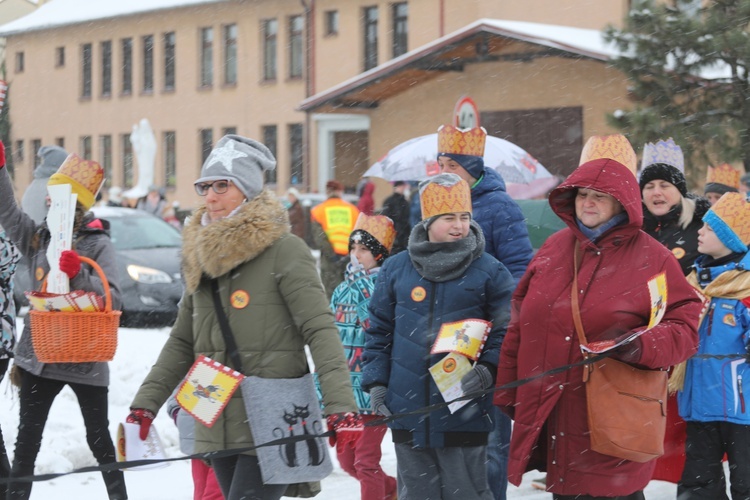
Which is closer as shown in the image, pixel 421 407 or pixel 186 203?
pixel 421 407

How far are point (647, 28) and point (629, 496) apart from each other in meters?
11.8

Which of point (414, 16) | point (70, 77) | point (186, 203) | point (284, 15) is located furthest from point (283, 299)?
point (70, 77)

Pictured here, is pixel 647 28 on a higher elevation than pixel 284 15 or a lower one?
lower

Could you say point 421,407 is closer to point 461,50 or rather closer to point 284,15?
point 461,50

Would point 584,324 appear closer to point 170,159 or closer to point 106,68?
point 170,159

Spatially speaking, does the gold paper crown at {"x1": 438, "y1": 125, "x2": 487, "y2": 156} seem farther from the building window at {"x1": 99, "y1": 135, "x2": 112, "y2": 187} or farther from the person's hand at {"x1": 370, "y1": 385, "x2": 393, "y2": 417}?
the building window at {"x1": 99, "y1": 135, "x2": 112, "y2": 187}

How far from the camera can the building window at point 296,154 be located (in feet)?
131

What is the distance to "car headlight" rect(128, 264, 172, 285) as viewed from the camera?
48.1 feet

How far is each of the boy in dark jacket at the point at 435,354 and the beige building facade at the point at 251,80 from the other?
2044cm

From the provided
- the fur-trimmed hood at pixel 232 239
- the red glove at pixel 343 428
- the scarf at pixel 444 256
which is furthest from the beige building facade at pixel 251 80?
the red glove at pixel 343 428

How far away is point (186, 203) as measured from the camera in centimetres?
4319

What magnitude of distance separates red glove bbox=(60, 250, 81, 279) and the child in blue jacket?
9.95 feet

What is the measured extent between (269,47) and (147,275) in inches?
1049

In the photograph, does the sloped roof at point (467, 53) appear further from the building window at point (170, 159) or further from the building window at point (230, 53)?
the building window at point (170, 159)
